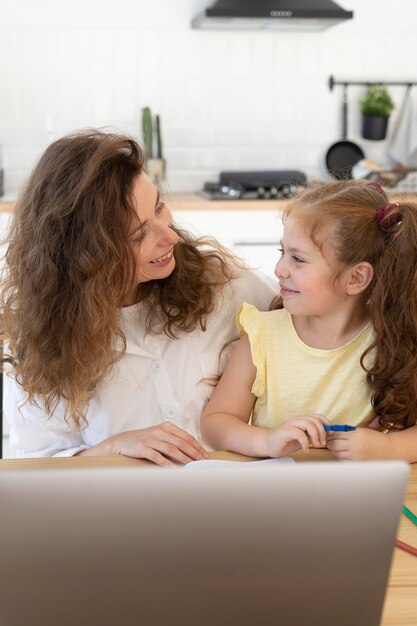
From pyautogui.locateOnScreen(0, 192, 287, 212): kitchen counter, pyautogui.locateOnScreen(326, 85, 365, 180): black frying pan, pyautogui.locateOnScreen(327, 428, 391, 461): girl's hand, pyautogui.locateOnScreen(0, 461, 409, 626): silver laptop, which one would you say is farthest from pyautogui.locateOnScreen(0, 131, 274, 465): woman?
pyautogui.locateOnScreen(326, 85, 365, 180): black frying pan

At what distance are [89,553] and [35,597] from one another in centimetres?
7

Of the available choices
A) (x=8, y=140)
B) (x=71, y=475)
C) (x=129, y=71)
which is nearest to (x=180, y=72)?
(x=129, y=71)

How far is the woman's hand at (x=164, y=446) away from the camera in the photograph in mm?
1288

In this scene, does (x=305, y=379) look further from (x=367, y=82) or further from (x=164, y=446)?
(x=367, y=82)

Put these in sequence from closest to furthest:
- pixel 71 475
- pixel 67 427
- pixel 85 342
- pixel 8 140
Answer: pixel 71 475
pixel 85 342
pixel 67 427
pixel 8 140

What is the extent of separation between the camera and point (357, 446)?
1.29 meters

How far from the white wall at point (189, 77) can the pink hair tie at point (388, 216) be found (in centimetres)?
248

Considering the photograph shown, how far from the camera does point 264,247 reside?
11.2 ft

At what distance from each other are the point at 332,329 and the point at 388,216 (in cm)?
24

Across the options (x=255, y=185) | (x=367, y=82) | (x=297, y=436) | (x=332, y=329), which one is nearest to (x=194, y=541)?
(x=297, y=436)

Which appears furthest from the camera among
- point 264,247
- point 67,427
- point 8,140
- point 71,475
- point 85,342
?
point 8,140

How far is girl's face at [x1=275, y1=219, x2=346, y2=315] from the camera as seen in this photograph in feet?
5.17

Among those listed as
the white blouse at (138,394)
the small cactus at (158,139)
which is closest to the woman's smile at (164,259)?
the white blouse at (138,394)

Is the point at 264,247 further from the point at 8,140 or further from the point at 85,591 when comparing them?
the point at 85,591
